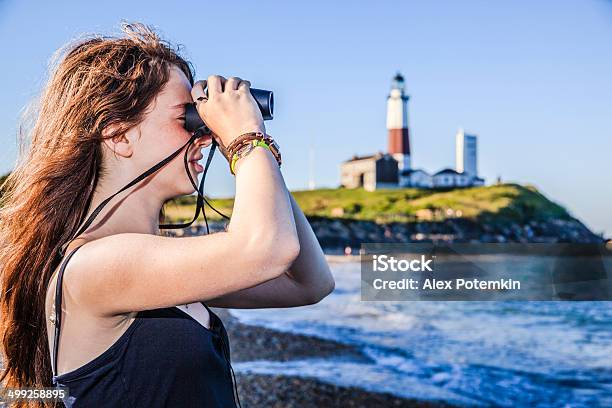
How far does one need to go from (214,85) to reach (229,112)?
0.04 meters

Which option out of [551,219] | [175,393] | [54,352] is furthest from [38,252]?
[551,219]

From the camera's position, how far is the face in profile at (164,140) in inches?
39.9

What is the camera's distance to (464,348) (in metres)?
14.7

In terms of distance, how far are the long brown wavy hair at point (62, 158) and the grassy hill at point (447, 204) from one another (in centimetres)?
3894

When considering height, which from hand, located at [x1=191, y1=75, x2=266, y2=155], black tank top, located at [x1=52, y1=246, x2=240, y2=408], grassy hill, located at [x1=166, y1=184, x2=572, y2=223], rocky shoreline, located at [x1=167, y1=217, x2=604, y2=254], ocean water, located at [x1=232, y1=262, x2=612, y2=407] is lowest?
ocean water, located at [x1=232, y1=262, x2=612, y2=407]

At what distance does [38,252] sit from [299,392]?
6421mm

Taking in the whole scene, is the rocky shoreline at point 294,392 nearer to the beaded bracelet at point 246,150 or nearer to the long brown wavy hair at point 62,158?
the long brown wavy hair at point 62,158

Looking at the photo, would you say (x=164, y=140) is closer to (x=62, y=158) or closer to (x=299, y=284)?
(x=62, y=158)

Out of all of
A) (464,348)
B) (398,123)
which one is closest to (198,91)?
(464,348)

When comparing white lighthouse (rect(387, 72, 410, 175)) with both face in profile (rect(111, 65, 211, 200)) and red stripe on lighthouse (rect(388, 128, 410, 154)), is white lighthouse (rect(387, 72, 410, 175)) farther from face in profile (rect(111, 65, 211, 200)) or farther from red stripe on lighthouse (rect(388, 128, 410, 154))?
face in profile (rect(111, 65, 211, 200))

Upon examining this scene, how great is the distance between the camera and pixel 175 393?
0.92 meters

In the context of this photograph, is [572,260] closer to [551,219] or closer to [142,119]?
[551,219]

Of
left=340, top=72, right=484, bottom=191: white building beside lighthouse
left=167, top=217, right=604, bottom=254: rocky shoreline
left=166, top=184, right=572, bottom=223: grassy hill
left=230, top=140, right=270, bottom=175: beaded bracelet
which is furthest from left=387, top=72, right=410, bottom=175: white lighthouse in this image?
left=230, top=140, right=270, bottom=175: beaded bracelet

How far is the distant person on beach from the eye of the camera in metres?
0.84
